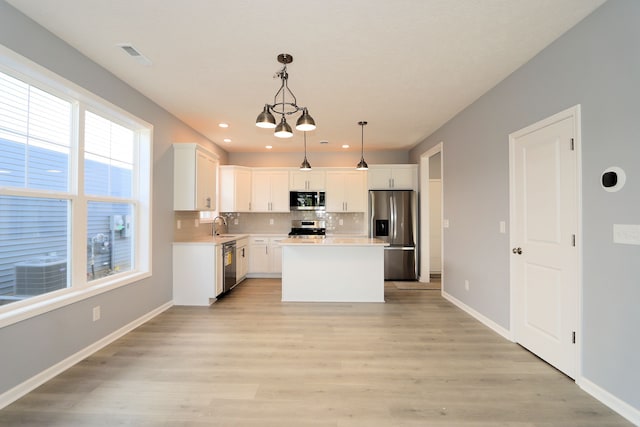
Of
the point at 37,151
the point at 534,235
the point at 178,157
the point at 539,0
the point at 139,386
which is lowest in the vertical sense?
the point at 139,386

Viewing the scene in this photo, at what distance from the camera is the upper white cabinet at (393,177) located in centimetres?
598

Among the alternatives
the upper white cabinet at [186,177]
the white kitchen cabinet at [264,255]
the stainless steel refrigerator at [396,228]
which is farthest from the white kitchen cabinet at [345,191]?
the upper white cabinet at [186,177]

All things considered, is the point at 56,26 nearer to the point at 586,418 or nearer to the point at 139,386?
the point at 139,386

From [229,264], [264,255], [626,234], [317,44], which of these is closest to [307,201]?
[264,255]

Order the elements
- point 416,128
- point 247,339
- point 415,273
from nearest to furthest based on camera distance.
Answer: point 247,339 → point 416,128 → point 415,273

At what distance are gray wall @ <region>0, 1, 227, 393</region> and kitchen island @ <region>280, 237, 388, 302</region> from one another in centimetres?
174

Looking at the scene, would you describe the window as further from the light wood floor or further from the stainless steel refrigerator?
the stainless steel refrigerator

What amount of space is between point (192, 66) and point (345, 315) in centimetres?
333

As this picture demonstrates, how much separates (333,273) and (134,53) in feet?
11.5

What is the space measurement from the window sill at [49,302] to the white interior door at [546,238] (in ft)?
13.5

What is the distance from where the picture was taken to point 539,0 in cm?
196

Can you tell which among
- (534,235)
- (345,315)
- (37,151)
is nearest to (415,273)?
(345,315)

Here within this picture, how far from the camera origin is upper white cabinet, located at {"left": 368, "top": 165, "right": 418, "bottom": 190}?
5.98 meters

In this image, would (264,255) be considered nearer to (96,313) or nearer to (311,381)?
(96,313)
